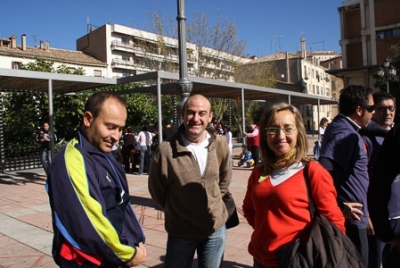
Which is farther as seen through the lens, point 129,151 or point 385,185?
point 129,151

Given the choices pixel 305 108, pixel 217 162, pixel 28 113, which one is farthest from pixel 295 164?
pixel 305 108

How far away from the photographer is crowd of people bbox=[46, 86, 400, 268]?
1.74 meters

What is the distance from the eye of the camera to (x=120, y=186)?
6.42 ft

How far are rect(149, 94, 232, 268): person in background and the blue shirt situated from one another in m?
0.87

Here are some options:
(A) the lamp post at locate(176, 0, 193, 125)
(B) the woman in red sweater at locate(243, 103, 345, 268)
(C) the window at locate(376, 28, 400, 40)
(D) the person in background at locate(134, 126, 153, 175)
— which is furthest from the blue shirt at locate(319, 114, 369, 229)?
(C) the window at locate(376, 28, 400, 40)

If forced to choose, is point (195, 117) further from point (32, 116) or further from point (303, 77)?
point (303, 77)

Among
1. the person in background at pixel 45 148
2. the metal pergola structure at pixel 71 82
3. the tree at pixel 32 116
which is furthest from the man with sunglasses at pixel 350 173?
the tree at pixel 32 116

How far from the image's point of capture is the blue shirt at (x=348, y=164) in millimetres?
2725

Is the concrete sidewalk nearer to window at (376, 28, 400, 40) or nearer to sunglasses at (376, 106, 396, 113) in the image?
sunglasses at (376, 106, 396, 113)

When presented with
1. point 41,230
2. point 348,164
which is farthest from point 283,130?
point 41,230

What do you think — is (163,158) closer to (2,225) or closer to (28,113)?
(2,225)

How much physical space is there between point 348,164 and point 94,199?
6.31ft

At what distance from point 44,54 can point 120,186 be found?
149ft

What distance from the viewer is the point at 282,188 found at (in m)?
1.96
